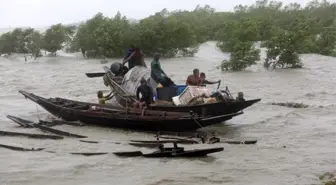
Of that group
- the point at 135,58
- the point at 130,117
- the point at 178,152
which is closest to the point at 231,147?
the point at 178,152

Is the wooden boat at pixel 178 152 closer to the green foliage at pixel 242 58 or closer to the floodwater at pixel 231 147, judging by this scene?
the floodwater at pixel 231 147

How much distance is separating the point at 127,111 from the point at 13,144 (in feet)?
8.89

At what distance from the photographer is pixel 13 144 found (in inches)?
430

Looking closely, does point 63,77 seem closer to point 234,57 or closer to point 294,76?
point 234,57

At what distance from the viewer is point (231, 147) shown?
10.2 meters

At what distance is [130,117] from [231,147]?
274cm

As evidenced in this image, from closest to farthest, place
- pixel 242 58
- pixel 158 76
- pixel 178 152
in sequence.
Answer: pixel 178 152 → pixel 158 76 → pixel 242 58

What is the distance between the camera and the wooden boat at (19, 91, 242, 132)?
11.3 metres

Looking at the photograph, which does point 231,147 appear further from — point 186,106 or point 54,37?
point 54,37

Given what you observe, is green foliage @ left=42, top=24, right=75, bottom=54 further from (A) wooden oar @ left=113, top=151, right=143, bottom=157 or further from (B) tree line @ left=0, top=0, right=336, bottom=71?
(A) wooden oar @ left=113, top=151, right=143, bottom=157

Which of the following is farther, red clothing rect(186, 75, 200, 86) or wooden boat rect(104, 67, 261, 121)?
red clothing rect(186, 75, 200, 86)

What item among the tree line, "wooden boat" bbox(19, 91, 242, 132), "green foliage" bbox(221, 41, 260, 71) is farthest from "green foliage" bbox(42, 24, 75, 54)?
"wooden boat" bbox(19, 91, 242, 132)

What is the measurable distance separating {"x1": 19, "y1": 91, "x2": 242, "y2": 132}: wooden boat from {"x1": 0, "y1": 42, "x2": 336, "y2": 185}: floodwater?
27 cm

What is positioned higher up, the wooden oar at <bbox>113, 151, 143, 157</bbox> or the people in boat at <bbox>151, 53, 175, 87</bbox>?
the people in boat at <bbox>151, 53, 175, 87</bbox>
